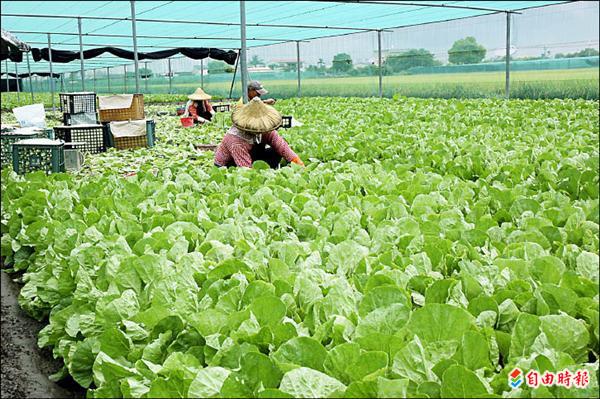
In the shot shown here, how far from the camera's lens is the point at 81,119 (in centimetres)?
1344

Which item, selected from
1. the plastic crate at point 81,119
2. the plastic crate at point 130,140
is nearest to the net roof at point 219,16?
the plastic crate at point 81,119

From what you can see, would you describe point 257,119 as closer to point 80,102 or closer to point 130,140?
point 130,140

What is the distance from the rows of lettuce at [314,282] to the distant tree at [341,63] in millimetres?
25427

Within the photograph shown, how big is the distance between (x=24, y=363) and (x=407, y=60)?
2519 cm

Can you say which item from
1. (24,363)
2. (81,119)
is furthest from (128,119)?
(24,363)

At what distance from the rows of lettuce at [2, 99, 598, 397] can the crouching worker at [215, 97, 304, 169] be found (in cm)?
112

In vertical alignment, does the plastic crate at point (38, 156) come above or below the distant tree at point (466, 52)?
below

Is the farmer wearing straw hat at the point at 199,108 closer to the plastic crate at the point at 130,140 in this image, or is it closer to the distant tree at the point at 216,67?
the plastic crate at the point at 130,140

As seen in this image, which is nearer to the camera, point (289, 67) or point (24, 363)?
point (24, 363)

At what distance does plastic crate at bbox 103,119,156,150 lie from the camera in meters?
11.0
